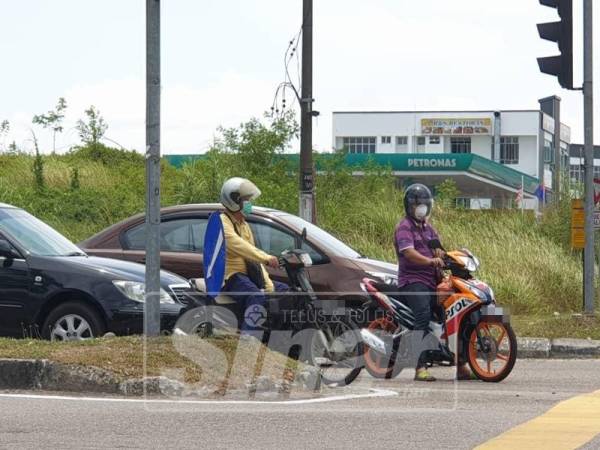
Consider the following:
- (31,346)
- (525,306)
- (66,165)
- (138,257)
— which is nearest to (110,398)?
(31,346)

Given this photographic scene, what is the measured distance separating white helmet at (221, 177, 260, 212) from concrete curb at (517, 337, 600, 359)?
458 cm

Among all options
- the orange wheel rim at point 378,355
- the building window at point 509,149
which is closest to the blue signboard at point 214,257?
the orange wheel rim at point 378,355

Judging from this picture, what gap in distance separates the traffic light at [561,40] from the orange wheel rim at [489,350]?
5.28 metres

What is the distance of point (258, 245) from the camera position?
14789 millimetres

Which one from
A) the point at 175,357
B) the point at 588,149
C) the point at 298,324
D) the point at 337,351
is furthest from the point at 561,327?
the point at 175,357

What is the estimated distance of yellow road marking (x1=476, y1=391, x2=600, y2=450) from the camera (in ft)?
24.2

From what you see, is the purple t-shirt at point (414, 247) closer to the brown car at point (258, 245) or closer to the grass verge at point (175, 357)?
the grass verge at point (175, 357)

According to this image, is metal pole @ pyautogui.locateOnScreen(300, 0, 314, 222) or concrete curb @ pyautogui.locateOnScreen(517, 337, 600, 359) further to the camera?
metal pole @ pyautogui.locateOnScreen(300, 0, 314, 222)

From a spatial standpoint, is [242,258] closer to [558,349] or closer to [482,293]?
[482,293]

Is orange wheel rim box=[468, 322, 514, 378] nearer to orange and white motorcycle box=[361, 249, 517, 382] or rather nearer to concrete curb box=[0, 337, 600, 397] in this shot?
orange and white motorcycle box=[361, 249, 517, 382]

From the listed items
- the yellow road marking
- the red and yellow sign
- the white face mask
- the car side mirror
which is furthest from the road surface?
the red and yellow sign

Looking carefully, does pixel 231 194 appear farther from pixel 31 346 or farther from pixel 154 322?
pixel 31 346

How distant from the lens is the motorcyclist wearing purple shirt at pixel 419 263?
1173 centimetres

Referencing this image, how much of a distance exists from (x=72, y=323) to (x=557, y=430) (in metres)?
5.82
